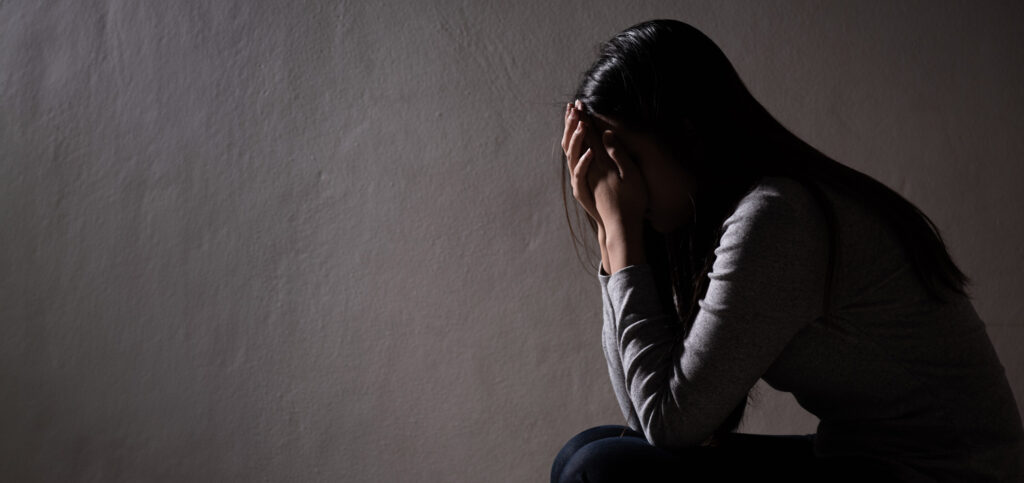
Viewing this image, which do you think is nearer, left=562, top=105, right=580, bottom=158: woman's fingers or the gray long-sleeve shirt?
the gray long-sleeve shirt

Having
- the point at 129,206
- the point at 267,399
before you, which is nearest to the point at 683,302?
the point at 267,399

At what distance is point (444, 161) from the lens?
1.48 metres

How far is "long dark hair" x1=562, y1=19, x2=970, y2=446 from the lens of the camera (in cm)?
73

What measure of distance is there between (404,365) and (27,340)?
81 cm

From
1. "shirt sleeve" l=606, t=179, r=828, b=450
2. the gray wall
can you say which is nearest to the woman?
"shirt sleeve" l=606, t=179, r=828, b=450

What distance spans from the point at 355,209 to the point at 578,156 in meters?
0.71

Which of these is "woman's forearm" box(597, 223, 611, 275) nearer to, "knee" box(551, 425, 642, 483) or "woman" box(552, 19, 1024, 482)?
"woman" box(552, 19, 1024, 482)

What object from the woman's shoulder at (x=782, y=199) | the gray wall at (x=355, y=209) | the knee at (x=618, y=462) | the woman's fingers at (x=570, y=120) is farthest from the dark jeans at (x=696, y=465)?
the gray wall at (x=355, y=209)

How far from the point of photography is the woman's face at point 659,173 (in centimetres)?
84

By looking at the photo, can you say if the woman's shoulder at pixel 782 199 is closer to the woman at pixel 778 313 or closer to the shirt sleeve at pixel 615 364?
the woman at pixel 778 313

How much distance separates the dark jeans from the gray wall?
62 centimetres

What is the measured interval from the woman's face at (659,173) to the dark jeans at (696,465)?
0.25 m

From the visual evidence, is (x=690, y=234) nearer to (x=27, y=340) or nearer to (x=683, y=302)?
(x=683, y=302)

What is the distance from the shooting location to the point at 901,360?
715 millimetres
